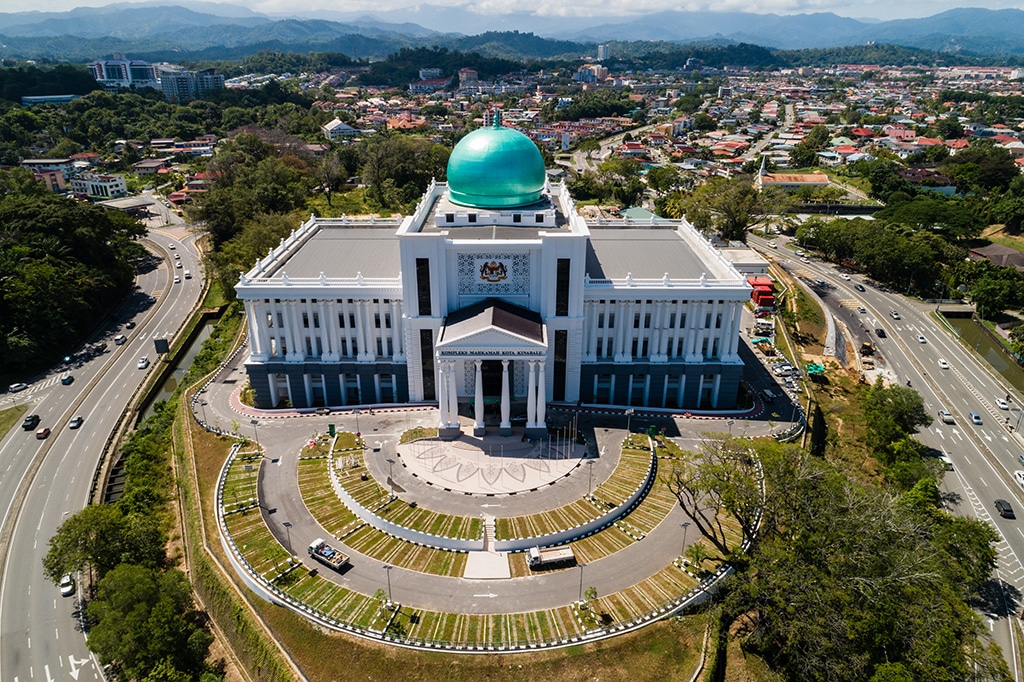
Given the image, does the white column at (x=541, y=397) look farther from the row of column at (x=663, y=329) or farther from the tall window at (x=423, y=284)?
the tall window at (x=423, y=284)

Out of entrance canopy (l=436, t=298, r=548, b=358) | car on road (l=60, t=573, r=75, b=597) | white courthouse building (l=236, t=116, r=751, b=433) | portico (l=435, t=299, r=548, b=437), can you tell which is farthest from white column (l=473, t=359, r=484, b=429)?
car on road (l=60, t=573, r=75, b=597)

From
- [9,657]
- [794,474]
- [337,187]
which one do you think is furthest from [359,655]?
[337,187]

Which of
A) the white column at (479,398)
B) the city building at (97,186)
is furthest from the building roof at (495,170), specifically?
Result: the city building at (97,186)

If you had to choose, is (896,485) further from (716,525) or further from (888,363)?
(888,363)

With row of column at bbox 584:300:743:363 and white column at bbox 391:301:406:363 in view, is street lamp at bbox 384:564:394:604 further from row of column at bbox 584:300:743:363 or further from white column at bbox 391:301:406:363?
row of column at bbox 584:300:743:363

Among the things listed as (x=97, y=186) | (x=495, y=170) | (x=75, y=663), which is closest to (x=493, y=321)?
(x=495, y=170)

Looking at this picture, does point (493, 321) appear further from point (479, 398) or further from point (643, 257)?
point (643, 257)
